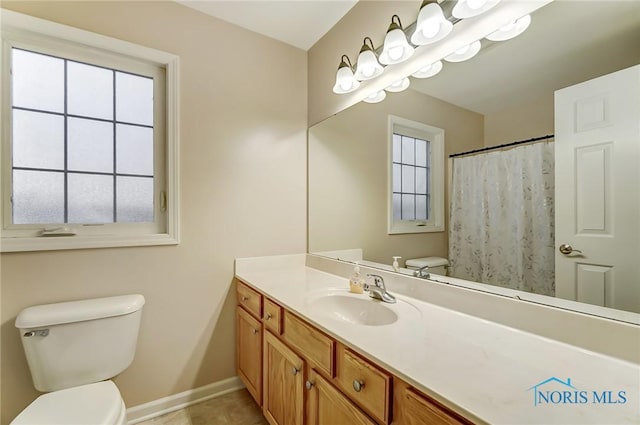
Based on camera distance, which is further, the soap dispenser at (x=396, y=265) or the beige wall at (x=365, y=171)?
the soap dispenser at (x=396, y=265)

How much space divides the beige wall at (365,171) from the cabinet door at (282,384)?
2.36 feet

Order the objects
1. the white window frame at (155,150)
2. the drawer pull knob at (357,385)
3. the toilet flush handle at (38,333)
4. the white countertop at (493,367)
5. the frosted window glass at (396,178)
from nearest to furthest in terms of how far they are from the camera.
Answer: the white countertop at (493,367) → the drawer pull knob at (357,385) → the toilet flush handle at (38,333) → the white window frame at (155,150) → the frosted window glass at (396,178)

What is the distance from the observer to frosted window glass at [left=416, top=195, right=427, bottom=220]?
138 cm

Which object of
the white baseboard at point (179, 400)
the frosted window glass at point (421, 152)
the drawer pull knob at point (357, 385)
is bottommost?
the white baseboard at point (179, 400)

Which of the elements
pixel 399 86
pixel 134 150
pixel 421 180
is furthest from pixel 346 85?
pixel 134 150

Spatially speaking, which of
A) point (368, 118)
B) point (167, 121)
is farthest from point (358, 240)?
point (167, 121)

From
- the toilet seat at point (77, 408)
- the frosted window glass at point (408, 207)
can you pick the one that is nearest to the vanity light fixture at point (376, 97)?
the frosted window glass at point (408, 207)

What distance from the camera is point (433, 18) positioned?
1130 mm

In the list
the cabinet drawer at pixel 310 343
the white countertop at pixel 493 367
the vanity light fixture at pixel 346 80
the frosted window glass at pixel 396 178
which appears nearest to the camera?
the white countertop at pixel 493 367

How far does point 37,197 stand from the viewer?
1.41 m

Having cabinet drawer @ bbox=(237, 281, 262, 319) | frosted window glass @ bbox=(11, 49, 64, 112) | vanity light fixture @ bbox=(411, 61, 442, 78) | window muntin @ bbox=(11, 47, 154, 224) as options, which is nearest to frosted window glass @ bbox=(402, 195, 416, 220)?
vanity light fixture @ bbox=(411, 61, 442, 78)

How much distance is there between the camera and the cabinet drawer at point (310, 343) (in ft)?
3.15

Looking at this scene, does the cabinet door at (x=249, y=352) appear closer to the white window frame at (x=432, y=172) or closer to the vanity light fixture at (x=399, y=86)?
the white window frame at (x=432, y=172)

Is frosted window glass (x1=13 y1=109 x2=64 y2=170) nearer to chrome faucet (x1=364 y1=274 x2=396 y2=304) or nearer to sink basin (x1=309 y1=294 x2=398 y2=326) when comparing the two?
sink basin (x1=309 y1=294 x2=398 y2=326)
